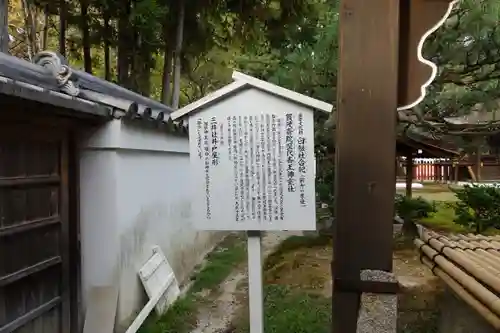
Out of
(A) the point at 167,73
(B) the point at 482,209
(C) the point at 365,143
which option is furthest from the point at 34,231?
(B) the point at 482,209

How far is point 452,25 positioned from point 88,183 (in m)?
4.79

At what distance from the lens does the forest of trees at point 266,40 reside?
23.7 feet

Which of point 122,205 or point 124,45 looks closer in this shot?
point 122,205

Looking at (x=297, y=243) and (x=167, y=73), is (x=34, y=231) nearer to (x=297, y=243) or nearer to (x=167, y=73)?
(x=167, y=73)

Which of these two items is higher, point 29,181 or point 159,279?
point 29,181

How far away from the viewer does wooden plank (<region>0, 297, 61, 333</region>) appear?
406cm

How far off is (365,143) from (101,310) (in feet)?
11.3

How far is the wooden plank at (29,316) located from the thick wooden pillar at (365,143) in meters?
2.49

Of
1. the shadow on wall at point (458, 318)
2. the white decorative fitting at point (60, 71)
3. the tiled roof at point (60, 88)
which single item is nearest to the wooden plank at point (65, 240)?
the tiled roof at point (60, 88)

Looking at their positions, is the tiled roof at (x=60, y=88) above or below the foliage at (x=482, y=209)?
above

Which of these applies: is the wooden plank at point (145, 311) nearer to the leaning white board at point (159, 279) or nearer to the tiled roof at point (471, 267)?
the leaning white board at point (159, 279)

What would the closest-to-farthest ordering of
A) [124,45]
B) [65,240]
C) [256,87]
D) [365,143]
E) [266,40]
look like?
[365,143] < [256,87] < [65,240] < [124,45] < [266,40]

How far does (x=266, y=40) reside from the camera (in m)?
11.8

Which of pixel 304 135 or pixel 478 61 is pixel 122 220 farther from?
pixel 478 61
